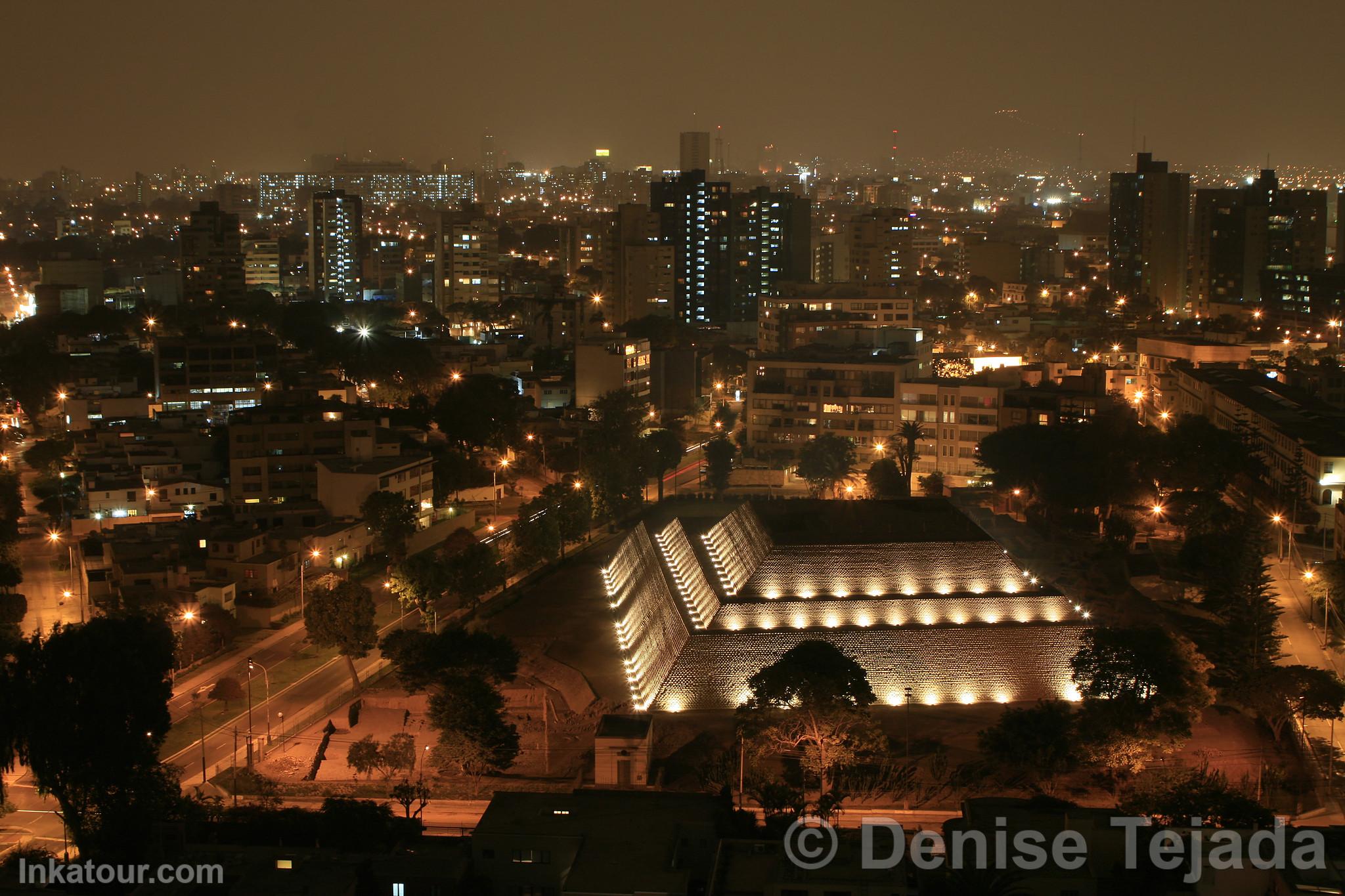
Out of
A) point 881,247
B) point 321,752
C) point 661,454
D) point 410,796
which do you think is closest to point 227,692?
point 321,752

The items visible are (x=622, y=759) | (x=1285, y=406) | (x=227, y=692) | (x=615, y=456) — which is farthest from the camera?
(x=1285, y=406)

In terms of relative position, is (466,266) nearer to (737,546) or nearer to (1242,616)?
(737,546)

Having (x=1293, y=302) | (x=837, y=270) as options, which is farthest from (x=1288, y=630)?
(x=837, y=270)

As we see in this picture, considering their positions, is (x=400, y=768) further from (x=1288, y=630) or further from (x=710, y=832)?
(x=1288, y=630)

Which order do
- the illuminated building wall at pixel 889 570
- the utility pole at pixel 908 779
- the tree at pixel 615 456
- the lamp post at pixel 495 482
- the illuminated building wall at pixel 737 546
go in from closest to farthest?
1. the utility pole at pixel 908 779
2. the illuminated building wall at pixel 889 570
3. the illuminated building wall at pixel 737 546
4. the tree at pixel 615 456
5. the lamp post at pixel 495 482

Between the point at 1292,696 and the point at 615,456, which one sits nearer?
the point at 1292,696

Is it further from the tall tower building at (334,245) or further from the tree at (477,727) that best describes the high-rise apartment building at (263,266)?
the tree at (477,727)

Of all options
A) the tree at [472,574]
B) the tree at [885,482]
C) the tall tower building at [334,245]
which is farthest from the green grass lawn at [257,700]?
the tall tower building at [334,245]
